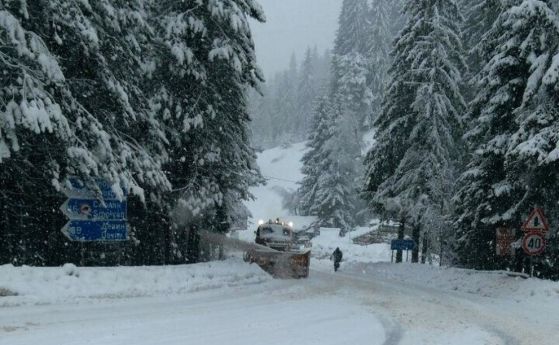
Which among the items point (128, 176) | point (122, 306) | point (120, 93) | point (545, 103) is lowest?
point (122, 306)

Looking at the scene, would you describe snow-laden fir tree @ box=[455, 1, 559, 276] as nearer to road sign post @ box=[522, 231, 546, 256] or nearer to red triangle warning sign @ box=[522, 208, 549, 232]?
red triangle warning sign @ box=[522, 208, 549, 232]

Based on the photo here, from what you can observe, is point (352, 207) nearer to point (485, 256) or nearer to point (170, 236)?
point (485, 256)

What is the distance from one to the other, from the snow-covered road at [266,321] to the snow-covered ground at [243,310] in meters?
0.02

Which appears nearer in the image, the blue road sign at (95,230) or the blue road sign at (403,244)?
the blue road sign at (95,230)

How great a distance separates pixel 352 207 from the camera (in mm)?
58625

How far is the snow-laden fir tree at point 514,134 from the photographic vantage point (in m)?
17.7

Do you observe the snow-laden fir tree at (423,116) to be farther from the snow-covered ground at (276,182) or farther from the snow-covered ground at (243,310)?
the snow-covered ground at (276,182)

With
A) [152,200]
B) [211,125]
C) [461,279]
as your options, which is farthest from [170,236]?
[461,279]

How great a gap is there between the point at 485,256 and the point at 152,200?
46.1 ft

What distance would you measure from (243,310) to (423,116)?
61.1ft

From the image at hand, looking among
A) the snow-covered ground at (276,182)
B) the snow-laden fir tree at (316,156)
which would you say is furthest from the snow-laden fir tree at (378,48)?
the snow-laden fir tree at (316,156)

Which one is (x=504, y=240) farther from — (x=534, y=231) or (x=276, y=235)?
(x=276, y=235)

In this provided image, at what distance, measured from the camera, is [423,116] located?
90.5 feet

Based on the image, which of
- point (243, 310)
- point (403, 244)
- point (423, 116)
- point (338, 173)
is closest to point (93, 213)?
point (243, 310)
